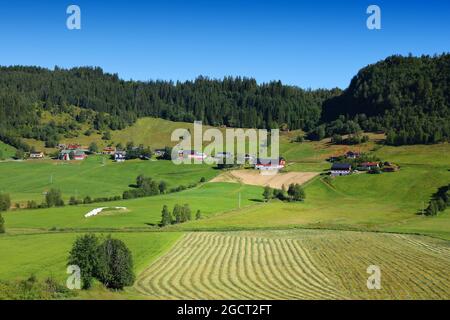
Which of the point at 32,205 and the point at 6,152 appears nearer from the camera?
the point at 32,205

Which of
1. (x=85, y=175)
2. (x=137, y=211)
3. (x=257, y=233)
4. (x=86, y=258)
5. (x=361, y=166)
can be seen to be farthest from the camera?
(x=85, y=175)

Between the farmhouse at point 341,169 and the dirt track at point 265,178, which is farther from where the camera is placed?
the farmhouse at point 341,169

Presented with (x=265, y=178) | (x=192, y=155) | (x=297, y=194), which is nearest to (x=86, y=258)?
(x=297, y=194)

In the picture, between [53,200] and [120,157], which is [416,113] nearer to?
[120,157]

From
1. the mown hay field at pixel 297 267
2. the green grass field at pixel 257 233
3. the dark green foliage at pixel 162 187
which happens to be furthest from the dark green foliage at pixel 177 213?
the dark green foliage at pixel 162 187

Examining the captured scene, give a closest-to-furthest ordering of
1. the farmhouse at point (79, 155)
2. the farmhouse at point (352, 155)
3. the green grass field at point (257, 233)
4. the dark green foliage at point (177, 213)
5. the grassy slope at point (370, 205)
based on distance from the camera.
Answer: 1. the green grass field at point (257, 233)
2. the grassy slope at point (370, 205)
3. the dark green foliage at point (177, 213)
4. the farmhouse at point (352, 155)
5. the farmhouse at point (79, 155)

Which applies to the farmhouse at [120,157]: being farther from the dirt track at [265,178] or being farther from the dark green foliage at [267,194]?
the dark green foliage at [267,194]

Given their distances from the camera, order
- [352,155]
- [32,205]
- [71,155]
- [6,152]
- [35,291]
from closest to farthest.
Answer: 1. [35,291]
2. [32,205]
3. [352,155]
4. [71,155]
5. [6,152]
